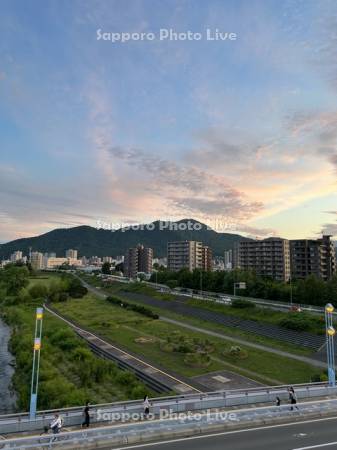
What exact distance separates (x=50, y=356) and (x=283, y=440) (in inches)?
1141

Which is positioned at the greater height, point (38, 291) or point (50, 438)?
point (38, 291)

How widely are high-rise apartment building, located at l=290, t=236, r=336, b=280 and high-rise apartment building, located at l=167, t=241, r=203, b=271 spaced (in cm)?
5598

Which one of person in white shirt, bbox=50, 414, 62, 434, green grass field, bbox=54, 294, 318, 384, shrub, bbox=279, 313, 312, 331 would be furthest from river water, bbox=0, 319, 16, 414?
shrub, bbox=279, 313, 312, 331

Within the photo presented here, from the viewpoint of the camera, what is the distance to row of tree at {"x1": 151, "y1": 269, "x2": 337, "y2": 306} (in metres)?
63.3

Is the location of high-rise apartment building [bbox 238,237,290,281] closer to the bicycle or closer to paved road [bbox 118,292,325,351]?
paved road [bbox 118,292,325,351]

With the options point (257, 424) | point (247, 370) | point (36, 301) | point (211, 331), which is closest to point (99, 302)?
point (36, 301)

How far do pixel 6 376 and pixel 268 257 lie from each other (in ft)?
333

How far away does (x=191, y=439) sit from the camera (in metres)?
16.1

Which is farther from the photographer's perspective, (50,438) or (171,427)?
(171,427)

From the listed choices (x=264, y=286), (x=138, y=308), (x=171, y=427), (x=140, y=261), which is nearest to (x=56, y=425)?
(x=171, y=427)

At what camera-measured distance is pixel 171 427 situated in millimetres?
16625

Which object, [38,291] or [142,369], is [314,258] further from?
[142,369]

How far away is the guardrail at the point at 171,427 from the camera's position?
15039mm

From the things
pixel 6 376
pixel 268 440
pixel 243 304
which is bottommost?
pixel 6 376
